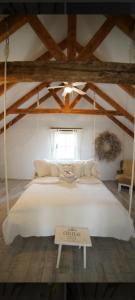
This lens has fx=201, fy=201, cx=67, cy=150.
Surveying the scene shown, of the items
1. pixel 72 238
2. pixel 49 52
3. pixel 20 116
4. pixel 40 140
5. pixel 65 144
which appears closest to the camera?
pixel 72 238

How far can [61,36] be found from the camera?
13.3 feet

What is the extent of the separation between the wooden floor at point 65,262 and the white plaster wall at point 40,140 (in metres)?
4.28

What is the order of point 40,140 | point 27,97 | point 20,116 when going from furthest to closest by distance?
point 40,140, point 20,116, point 27,97

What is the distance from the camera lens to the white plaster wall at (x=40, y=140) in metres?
7.21

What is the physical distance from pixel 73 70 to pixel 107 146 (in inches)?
187

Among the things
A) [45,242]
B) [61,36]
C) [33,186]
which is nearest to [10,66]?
[61,36]

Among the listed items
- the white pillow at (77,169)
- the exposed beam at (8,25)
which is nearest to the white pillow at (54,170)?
the white pillow at (77,169)

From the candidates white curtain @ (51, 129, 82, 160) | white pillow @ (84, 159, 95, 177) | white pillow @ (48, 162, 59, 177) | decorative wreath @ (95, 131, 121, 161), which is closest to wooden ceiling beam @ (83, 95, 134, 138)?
decorative wreath @ (95, 131, 121, 161)

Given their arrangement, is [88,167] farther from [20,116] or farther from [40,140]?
[20,116]

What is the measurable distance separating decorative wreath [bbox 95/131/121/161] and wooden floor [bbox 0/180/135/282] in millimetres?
4199

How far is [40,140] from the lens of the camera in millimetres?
7258

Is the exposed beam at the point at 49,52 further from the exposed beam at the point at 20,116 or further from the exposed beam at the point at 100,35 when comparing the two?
the exposed beam at the point at 20,116

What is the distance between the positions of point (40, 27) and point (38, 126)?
14.2 feet

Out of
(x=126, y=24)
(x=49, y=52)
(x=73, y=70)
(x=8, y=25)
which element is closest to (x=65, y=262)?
(x=73, y=70)
